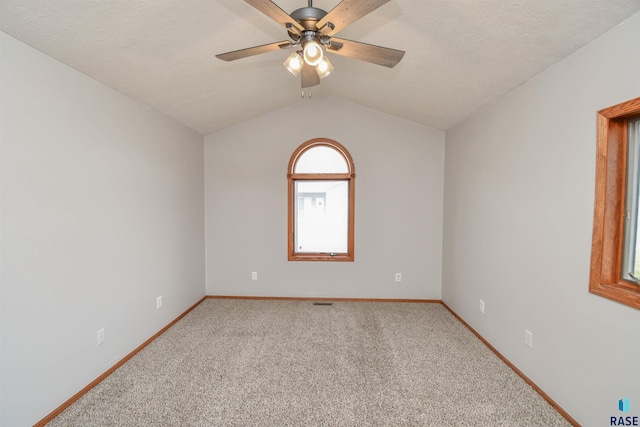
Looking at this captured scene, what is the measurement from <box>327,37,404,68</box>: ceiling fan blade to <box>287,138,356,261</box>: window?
221 cm

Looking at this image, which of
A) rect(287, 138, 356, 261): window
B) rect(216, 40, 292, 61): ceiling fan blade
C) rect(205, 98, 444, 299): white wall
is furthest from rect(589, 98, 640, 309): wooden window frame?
rect(287, 138, 356, 261): window

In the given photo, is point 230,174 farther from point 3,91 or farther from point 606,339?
point 606,339

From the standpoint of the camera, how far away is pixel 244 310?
3.56m

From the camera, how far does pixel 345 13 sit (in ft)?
4.22

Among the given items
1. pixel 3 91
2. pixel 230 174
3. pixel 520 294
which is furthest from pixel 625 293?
pixel 230 174

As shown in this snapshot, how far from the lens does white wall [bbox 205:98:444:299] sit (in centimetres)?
384

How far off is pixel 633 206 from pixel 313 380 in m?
2.32

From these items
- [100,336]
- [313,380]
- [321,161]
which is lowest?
[313,380]

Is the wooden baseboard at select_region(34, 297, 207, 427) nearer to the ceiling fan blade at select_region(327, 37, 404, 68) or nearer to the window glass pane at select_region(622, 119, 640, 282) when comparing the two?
the ceiling fan blade at select_region(327, 37, 404, 68)

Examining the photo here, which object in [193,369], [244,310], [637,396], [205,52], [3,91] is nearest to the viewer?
[637,396]

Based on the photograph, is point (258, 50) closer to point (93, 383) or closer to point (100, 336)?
point (100, 336)

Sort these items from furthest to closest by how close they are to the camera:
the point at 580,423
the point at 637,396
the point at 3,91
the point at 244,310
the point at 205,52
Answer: the point at 244,310 → the point at 205,52 → the point at 580,423 → the point at 3,91 → the point at 637,396

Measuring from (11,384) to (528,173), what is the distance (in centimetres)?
364

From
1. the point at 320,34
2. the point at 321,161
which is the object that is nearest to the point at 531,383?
the point at 320,34
